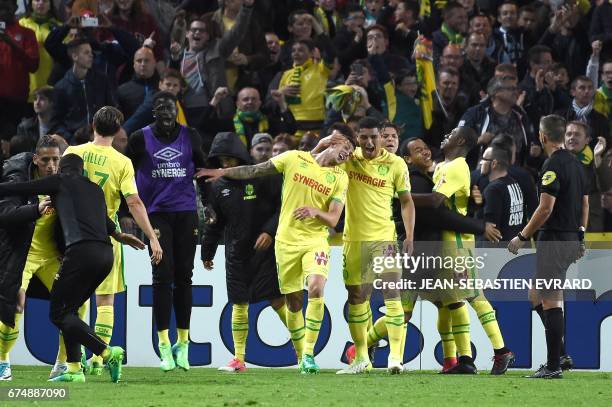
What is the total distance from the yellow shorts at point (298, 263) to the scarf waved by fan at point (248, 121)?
4250 mm

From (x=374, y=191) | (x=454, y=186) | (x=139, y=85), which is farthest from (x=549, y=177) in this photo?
(x=139, y=85)

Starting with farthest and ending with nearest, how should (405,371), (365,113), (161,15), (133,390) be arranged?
(161,15) < (365,113) < (405,371) < (133,390)

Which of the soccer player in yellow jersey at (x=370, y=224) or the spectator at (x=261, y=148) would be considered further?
the spectator at (x=261, y=148)

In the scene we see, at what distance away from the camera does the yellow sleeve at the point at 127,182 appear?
39.1 feet

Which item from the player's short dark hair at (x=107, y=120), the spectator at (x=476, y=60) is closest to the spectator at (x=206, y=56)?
the spectator at (x=476, y=60)

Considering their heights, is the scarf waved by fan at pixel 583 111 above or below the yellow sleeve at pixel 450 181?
above

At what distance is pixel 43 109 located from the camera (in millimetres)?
16719

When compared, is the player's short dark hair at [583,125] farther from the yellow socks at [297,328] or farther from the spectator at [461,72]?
the yellow socks at [297,328]

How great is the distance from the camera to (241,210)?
547 inches

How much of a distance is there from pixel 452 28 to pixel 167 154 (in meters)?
6.44

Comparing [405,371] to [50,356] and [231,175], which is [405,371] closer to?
[231,175]

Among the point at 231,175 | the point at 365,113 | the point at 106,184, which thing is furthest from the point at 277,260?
the point at 365,113

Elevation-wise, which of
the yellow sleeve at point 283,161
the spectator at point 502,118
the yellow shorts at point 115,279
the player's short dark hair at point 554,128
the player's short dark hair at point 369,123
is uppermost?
the spectator at point 502,118

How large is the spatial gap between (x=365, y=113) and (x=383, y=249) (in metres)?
3.82
